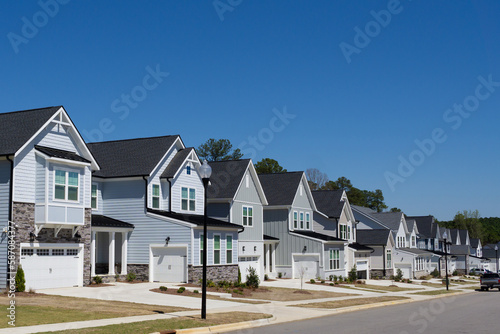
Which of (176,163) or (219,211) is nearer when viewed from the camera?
(176,163)

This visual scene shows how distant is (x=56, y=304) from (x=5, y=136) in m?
9.99

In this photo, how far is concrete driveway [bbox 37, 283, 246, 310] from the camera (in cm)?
2498

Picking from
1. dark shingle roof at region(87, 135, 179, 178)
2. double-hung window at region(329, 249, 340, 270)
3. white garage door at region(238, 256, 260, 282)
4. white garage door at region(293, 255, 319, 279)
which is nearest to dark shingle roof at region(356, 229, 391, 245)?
double-hung window at region(329, 249, 340, 270)

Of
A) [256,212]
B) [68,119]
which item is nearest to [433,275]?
[256,212]

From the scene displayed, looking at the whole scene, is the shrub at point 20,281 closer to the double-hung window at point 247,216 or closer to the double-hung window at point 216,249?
the double-hung window at point 216,249

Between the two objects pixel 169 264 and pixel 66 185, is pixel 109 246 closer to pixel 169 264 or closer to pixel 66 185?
pixel 169 264

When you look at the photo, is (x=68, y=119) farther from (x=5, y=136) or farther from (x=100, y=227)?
(x=100, y=227)

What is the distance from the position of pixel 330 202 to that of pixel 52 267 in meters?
35.3

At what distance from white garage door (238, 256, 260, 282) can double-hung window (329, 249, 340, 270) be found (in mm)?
8566

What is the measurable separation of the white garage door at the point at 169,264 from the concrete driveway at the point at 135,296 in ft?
14.6

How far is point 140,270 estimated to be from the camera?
3509 cm

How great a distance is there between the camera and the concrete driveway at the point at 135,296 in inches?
984

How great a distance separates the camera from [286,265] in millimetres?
48562

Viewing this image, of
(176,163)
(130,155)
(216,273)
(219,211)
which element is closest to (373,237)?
(219,211)
